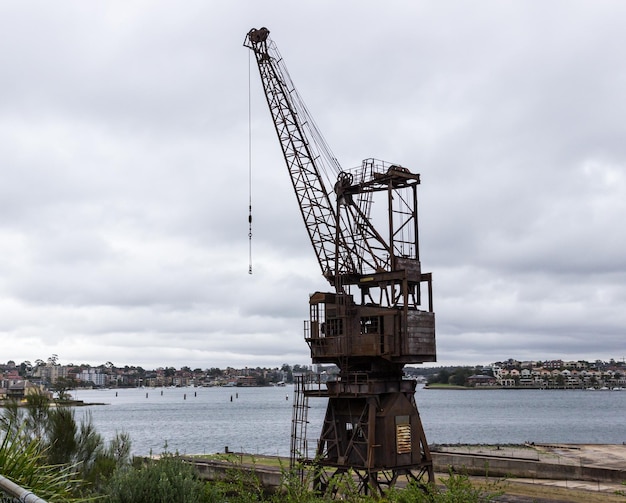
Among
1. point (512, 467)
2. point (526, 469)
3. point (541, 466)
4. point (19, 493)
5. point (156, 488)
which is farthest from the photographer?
point (512, 467)

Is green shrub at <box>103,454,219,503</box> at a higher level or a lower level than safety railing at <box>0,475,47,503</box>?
lower

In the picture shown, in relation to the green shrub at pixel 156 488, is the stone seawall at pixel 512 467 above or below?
below

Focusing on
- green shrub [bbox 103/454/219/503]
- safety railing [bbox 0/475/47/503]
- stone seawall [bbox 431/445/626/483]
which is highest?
safety railing [bbox 0/475/47/503]

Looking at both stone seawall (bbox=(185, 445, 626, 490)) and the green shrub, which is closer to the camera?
the green shrub

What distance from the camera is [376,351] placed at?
30.5 m

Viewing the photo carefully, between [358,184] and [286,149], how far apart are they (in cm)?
932

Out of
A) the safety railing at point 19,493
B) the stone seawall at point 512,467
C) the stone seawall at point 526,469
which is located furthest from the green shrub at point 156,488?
the stone seawall at point 526,469

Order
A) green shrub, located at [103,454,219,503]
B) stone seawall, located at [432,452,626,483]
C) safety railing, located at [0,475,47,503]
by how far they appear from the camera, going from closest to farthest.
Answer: safety railing, located at [0,475,47,503] → green shrub, located at [103,454,219,503] → stone seawall, located at [432,452,626,483]

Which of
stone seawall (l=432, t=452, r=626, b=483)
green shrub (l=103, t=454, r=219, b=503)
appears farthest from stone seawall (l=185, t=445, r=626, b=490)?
green shrub (l=103, t=454, r=219, b=503)

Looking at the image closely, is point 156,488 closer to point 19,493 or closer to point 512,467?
point 19,493

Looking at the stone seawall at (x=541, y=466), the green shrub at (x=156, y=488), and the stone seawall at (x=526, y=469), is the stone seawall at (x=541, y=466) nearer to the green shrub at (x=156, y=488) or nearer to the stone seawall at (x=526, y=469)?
the stone seawall at (x=526, y=469)

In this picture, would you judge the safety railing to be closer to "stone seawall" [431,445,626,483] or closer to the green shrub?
the green shrub

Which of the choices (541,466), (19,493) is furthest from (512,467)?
(19,493)

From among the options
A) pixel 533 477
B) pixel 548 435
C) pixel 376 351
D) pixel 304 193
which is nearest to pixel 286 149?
pixel 304 193
